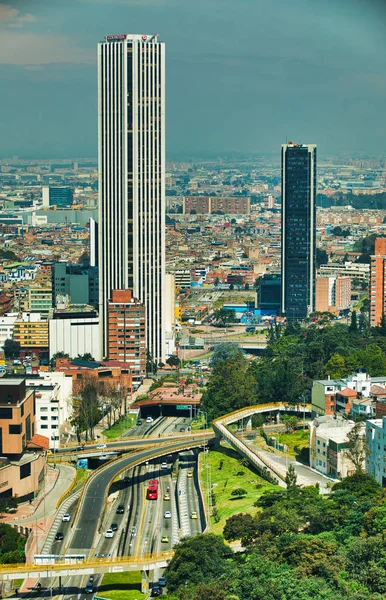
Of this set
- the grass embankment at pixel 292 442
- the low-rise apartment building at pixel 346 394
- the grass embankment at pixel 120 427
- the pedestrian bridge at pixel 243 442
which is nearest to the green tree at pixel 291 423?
the grass embankment at pixel 292 442

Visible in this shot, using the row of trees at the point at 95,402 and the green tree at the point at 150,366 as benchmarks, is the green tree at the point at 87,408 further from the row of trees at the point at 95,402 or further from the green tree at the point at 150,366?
the green tree at the point at 150,366

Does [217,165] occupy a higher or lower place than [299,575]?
higher

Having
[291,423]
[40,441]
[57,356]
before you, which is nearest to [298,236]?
[57,356]

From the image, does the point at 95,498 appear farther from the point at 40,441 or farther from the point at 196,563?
the point at 196,563

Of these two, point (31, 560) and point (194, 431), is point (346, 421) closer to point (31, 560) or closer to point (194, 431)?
point (194, 431)

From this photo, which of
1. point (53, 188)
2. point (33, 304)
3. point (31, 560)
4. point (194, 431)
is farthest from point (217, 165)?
point (31, 560)

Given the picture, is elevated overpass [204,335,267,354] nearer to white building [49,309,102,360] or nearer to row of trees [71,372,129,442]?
white building [49,309,102,360]

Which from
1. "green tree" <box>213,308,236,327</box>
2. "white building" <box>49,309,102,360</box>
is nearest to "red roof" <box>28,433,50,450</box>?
"white building" <box>49,309,102,360</box>
